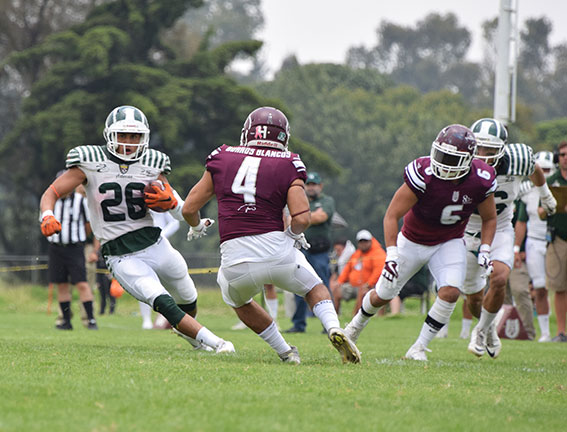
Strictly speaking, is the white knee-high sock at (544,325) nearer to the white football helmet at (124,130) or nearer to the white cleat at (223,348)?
the white cleat at (223,348)

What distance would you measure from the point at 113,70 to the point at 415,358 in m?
22.9

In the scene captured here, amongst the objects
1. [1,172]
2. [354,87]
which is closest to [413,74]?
[354,87]

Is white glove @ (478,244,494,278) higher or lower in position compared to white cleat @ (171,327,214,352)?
higher

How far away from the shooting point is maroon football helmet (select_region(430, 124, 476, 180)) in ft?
22.7

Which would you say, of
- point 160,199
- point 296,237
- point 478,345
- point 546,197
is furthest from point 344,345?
point 546,197

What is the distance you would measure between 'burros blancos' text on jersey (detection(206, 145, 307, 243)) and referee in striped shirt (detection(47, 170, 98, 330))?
535 cm

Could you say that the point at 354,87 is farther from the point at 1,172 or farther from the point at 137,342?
the point at 137,342

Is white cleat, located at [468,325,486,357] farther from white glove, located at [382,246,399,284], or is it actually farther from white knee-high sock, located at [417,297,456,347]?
white glove, located at [382,246,399,284]

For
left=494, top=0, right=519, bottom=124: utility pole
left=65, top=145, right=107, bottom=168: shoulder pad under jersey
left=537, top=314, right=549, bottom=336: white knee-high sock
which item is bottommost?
left=537, top=314, right=549, bottom=336: white knee-high sock

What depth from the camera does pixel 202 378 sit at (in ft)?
17.1

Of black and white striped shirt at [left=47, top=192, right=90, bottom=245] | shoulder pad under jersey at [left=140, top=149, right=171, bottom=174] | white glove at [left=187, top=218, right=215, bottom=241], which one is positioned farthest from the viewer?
black and white striped shirt at [left=47, top=192, right=90, bottom=245]

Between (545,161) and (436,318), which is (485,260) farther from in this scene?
(545,161)

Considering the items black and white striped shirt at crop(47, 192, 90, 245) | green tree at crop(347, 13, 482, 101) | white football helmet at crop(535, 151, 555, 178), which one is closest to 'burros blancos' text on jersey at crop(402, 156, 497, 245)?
black and white striped shirt at crop(47, 192, 90, 245)

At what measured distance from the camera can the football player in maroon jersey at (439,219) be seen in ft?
22.9
